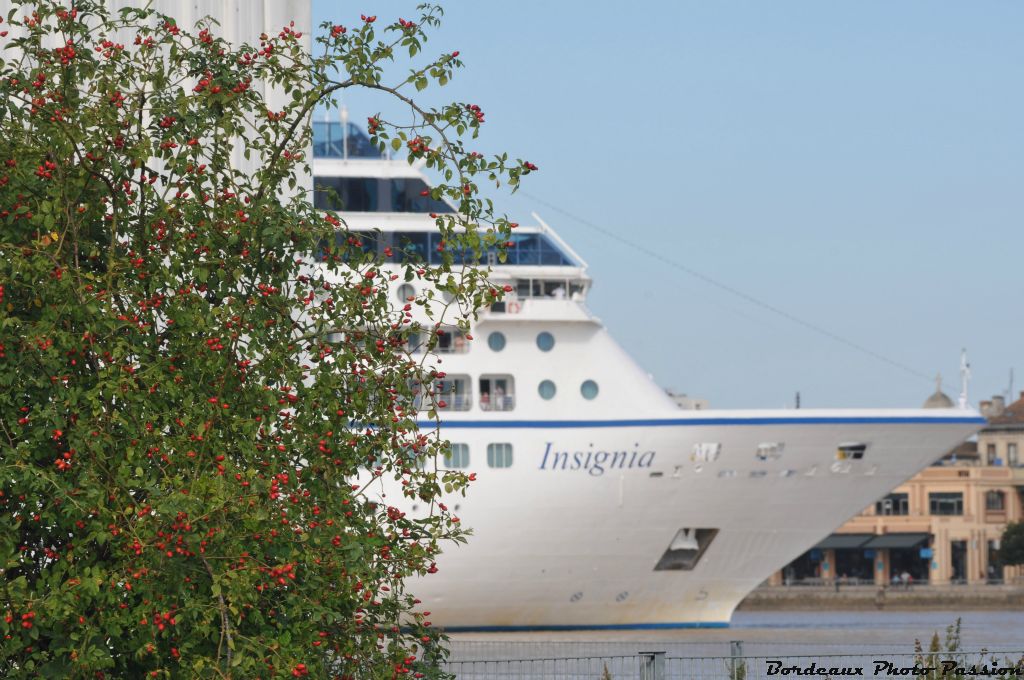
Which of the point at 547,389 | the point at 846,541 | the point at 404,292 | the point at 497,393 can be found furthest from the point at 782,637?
the point at 846,541

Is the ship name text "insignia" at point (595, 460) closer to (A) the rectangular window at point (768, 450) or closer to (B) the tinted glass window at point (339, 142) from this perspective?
(A) the rectangular window at point (768, 450)

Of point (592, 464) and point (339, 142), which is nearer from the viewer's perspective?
point (592, 464)

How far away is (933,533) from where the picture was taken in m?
92.8

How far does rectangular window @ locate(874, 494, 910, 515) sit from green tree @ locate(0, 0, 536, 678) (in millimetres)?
87908

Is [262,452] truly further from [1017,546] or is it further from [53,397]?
[1017,546]

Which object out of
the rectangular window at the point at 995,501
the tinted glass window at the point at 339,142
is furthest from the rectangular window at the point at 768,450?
the rectangular window at the point at 995,501

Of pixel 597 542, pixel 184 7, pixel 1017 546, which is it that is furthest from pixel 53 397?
pixel 1017 546

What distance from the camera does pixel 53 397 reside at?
7.02 metres

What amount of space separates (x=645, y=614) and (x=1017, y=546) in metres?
54.6

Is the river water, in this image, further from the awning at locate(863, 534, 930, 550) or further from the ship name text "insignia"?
the awning at locate(863, 534, 930, 550)

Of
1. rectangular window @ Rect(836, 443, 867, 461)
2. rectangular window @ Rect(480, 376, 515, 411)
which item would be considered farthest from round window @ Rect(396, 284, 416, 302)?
rectangular window @ Rect(836, 443, 867, 461)

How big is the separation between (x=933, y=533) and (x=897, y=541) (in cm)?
190

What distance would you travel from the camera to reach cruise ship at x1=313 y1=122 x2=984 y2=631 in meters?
36.4

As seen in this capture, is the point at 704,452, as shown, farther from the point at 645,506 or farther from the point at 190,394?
the point at 190,394
